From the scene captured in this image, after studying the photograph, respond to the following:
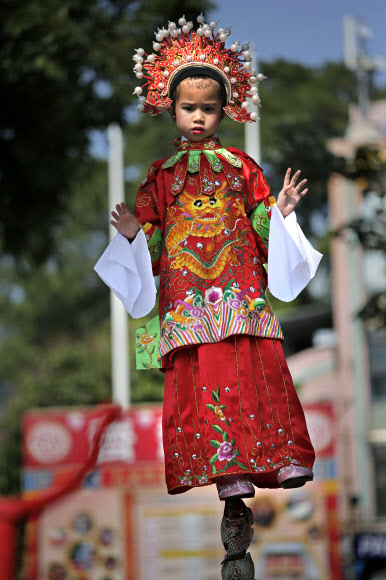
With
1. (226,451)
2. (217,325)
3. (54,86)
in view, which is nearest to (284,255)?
(217,325)

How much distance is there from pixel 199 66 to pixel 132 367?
81.3ft

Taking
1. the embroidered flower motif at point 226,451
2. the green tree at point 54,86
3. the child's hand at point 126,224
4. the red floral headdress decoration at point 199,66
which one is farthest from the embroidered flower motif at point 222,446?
the green tree at point 54,86

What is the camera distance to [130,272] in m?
4.58

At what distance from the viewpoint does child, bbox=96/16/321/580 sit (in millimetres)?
4367

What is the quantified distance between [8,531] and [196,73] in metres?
2.13

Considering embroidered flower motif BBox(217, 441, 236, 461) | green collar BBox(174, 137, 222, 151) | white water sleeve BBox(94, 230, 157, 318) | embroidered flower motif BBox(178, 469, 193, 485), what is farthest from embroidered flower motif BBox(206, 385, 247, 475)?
green collar BBox(174, 137, 222, 151)

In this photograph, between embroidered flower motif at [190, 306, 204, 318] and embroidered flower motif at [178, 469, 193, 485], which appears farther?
embroidered flower motif at [190, 306, 204, 318]

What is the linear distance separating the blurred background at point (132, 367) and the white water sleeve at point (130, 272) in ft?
3.15

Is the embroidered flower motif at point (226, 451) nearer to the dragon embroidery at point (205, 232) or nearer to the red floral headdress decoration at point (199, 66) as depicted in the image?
the dragon embroidery at point (205, 232)

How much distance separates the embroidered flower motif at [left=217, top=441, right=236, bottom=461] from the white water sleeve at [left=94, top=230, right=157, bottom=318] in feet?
2.21

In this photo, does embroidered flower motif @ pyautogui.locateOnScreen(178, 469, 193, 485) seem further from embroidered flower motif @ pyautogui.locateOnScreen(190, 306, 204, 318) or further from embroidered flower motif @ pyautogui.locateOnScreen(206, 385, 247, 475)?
embroidered flower motif @ pyautogui.locateOnScreen(190, 306, 204, 318)

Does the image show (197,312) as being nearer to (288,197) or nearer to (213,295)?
(213,295)

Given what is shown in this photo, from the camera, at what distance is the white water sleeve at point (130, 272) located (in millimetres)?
4547

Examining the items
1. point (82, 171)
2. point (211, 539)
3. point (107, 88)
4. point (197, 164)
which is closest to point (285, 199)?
point (197, 164)
